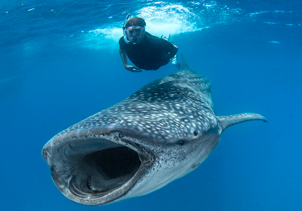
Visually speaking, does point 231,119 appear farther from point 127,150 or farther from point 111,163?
point 111,163

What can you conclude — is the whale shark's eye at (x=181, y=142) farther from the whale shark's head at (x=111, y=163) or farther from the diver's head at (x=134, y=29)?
the diver's head at (x=134, y=29)

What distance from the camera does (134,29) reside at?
5.66 meters

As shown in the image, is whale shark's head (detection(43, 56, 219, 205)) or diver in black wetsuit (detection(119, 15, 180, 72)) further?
diver in black wetsuit (detection(119, 15, 180, 72))

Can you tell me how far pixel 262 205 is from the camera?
56.3 ft

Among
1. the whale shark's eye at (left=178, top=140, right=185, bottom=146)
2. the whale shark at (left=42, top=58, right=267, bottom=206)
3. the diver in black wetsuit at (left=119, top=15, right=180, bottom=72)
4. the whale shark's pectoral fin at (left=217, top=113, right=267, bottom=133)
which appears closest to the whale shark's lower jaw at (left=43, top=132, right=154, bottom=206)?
the whale shark at (left=42, top=58, right=267, bottom=206)

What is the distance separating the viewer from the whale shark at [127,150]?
5.86 feet

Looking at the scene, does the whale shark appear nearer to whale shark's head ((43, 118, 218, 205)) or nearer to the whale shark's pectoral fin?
whale shark's head ((43, 118, 218, 205))

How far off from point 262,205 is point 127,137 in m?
20.5

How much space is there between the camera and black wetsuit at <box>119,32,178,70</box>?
655 cm

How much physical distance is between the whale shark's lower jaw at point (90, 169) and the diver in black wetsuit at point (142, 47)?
3.75 metres

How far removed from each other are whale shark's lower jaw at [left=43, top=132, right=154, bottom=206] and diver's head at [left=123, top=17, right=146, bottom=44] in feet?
13.6


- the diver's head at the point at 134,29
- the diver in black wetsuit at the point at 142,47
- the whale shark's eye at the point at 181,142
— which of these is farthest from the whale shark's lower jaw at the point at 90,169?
the diver's head at the point at 134,29

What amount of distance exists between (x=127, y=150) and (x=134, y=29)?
156 inches

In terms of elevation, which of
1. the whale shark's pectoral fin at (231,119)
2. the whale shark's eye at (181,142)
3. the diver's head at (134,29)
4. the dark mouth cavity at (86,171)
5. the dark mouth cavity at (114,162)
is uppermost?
the diver's head at (134,29)
